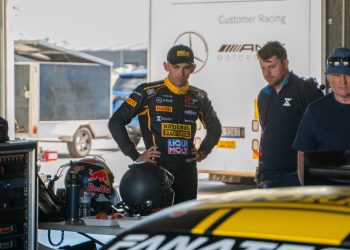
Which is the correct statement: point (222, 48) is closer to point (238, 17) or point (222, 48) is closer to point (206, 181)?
point (238, 17)

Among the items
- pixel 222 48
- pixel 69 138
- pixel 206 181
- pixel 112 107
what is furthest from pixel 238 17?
pixel 112 107

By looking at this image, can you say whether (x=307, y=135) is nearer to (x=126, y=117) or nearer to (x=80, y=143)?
(x=126, y=117)

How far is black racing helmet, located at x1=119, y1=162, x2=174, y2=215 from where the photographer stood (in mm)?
5164

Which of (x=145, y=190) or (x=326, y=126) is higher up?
(x=326, y=126)

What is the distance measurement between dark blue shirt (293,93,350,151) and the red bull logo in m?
1.40

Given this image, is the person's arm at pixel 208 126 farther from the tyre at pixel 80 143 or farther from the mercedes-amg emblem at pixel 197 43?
the tyre at pixel 80 143

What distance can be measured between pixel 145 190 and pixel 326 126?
115 cm

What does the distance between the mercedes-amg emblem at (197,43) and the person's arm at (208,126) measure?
166 inches

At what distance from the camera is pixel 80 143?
18.1 meters

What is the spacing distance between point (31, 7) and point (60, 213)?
21.8m

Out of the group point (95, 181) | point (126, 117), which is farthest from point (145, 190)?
point (126, 117)

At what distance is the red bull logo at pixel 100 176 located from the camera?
5.56 m

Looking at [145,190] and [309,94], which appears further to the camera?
[309,94]

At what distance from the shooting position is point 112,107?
68.5 feet
